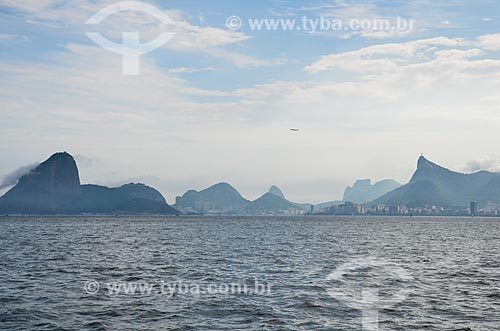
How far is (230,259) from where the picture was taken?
69.9m

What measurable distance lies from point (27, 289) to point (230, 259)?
30.3 metres

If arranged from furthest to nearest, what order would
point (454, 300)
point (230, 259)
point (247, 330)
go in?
point (230, 259)
point (454, 300)
point (247, 330)

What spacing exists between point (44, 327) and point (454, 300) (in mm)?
29314

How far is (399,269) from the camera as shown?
60.8 metres

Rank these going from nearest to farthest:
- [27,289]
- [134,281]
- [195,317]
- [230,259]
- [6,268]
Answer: [195,317] → [27,289] → [134,281] → [6,268] → [230,259]

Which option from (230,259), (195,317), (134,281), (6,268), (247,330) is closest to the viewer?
(247,330)

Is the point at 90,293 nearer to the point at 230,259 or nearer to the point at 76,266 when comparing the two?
the point at 76,266

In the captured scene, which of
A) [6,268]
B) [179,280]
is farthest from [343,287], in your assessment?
[6,268]

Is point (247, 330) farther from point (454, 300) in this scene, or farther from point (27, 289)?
point (27, 289)

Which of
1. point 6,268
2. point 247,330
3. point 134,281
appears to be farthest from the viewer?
point 6,268

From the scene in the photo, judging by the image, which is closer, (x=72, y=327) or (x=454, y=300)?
(x=72, y=327)

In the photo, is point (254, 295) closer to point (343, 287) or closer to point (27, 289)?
point (343, 287)

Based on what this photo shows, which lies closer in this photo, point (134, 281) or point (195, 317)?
point (195, 317)

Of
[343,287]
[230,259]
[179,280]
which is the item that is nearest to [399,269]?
[343,287]
